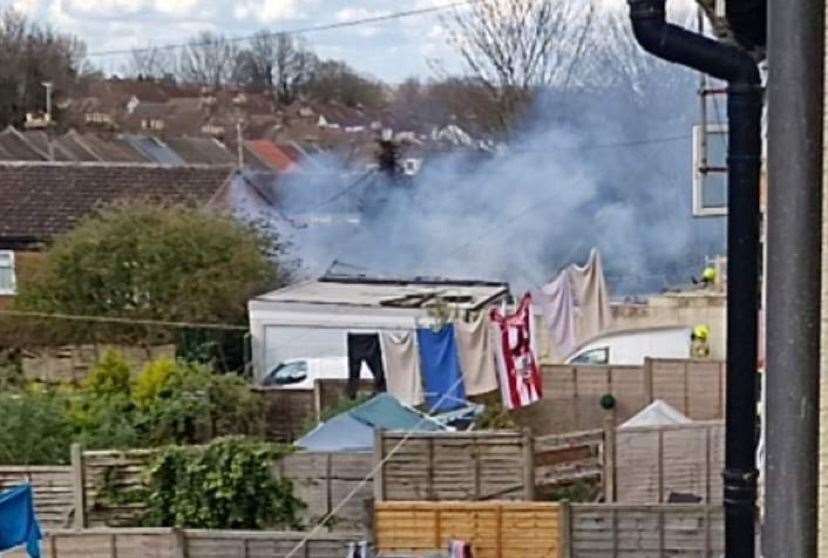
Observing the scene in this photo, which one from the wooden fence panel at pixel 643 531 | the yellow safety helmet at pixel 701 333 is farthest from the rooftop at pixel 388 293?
the wooden fence panel at pixel 643 531

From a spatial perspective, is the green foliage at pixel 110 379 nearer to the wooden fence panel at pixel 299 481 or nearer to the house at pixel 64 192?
the wooden fence panel at pixel 299 481

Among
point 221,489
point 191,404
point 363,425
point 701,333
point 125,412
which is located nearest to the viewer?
point 221,489

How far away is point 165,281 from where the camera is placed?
20.0 m

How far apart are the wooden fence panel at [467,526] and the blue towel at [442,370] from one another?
5.23 m

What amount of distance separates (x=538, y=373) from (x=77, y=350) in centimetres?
751

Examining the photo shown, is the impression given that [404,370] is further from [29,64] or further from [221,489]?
[29,64]

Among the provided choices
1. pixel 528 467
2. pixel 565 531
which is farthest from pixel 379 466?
pixel 565 531

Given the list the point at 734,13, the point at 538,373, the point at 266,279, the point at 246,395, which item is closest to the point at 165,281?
the point at 266,279

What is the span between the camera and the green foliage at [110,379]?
52.7ft

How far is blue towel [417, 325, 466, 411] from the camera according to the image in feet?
47.5

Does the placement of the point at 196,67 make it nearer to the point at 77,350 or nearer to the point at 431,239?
the point at 431,239

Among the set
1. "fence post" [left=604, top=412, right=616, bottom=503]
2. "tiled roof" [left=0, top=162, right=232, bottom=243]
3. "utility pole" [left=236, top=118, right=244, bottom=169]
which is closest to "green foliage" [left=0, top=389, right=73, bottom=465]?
"fence post" [left=604, top=412, right=616, bottom=503]

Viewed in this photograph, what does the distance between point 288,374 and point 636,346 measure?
4975 mm

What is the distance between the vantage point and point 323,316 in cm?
1889
